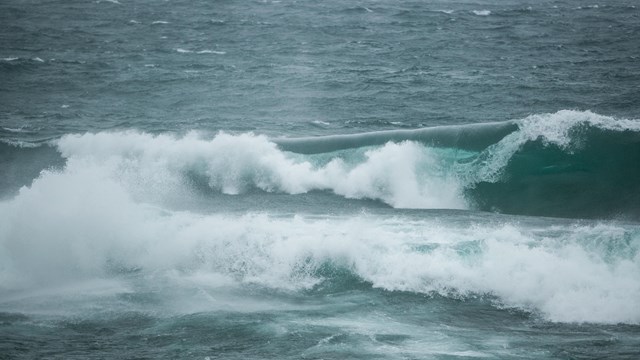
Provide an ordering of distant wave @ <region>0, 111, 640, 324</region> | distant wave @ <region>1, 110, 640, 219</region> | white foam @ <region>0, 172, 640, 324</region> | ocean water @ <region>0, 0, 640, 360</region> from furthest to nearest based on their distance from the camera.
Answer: distant wave @ <region>1, 110, 640, 219</region>
distant wave @ <region>0, 111, 640, 324</region>
white foam @ <region>0, 172, 640, 324</region>
ocean water @ <region>0, 0, 640, 360</region>

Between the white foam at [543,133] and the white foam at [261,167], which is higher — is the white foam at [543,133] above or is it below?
above

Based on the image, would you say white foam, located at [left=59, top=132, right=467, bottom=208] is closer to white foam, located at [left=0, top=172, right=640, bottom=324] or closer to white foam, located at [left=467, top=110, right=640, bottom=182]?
white foam, located at [left=467, top=110, right=640, bottom=182]

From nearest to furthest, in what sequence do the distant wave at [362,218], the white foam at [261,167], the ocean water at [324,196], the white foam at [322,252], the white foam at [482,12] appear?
1. the ocean water at [324,196]
2. the white foam at [322,252]
3. the distant wave at [362,218]
4. the white foam at [261,167]
5. the white foam at [482,12]

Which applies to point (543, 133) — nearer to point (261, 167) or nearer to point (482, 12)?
point (261, 167)

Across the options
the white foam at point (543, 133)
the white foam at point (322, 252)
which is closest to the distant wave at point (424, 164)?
the white foam at point (543, 133)

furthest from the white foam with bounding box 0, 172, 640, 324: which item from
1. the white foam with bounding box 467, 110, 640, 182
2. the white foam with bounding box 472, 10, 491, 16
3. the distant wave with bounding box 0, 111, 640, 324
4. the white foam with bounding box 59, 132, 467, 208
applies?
the white foam with bounding box 472, 10, 491, 16

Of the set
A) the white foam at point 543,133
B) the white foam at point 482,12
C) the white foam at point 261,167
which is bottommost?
the white foam at point 261,167

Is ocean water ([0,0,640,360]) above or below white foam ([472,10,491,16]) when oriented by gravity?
below

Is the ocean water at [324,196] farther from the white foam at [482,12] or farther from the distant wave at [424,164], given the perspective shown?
the white foam at [482,12]

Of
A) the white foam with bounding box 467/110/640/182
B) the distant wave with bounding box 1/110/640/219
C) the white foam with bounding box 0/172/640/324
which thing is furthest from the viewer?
the white foam with bounding box 467/110/640/182

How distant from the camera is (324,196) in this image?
55.6ft

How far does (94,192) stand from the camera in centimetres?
1544

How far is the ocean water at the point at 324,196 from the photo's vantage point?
32.6ft

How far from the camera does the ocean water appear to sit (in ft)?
32.6
